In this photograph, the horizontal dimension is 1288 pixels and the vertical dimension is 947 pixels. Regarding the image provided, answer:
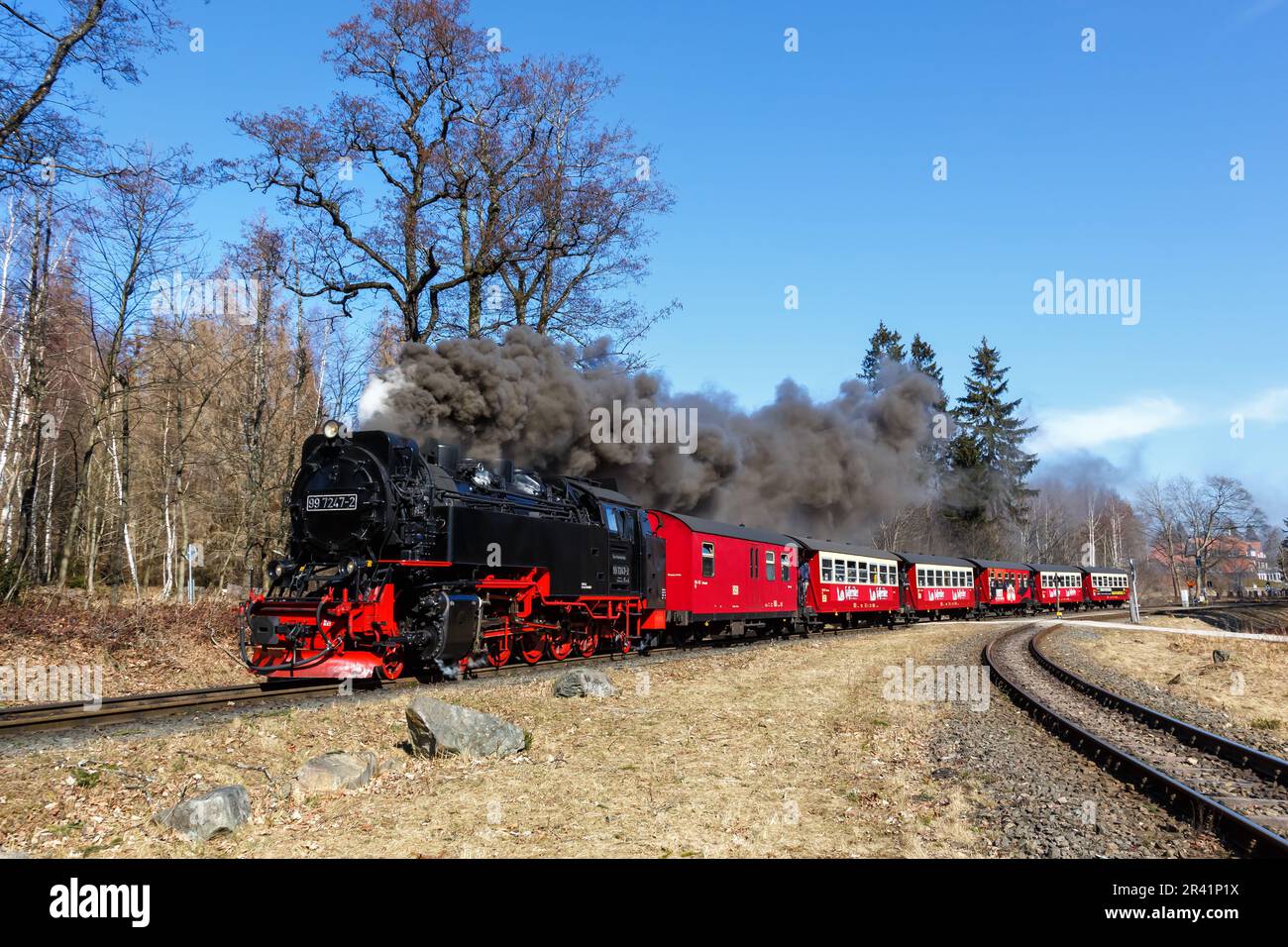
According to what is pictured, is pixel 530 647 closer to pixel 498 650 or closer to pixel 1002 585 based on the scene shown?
pixel 498 650

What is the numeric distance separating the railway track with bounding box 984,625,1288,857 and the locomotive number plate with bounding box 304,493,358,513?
9573 millimetres

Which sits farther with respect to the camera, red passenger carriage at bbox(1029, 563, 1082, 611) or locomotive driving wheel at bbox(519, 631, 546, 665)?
red passenger carriage at bbox(1029, 563, 1082, 611)

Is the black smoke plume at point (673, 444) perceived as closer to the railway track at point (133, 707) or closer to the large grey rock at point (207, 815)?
the railway track at point (133, 707)

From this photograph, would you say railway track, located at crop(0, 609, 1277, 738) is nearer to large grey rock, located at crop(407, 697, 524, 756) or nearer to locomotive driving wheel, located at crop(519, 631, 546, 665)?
locomotive driving wheel, located at crop(519, 631, 546, 665)

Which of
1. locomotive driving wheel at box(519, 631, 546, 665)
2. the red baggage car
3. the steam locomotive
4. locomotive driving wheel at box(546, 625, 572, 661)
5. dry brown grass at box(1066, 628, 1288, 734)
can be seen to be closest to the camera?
the steam locomotive

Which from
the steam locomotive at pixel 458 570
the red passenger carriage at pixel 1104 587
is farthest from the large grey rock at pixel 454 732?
the red passenger carriage at pixel 1104 587

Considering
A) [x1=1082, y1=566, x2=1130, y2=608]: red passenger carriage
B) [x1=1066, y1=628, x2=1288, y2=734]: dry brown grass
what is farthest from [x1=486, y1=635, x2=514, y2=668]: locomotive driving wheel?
[x1=1082, y1=566, x2=1130, y2=608]: red passenger carriage

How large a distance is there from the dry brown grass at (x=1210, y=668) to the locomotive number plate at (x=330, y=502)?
12.7 metres

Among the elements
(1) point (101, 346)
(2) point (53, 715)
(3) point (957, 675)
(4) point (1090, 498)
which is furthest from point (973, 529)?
(2) point (53, 715)

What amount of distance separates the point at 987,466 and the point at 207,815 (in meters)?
58.0

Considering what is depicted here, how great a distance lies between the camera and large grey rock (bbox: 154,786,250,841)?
589cm
